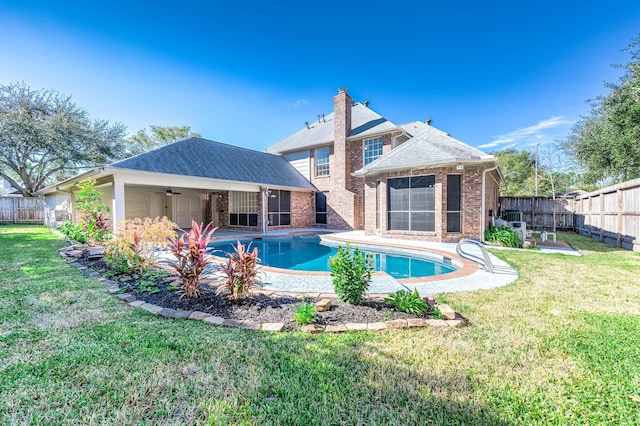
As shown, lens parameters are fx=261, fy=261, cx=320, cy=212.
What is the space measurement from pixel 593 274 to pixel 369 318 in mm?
5797

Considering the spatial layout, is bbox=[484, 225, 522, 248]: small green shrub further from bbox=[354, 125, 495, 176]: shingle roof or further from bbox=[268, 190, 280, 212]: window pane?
bbox=[268, 190, 280, 212]: window pane

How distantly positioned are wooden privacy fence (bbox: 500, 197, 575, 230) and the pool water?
12.5m

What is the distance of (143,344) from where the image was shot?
2.69 meters

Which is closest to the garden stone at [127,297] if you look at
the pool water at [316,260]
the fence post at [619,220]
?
the pool water at [316,260]

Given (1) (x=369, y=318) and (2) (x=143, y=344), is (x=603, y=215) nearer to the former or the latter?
Result: (1) (x=369, y=318)

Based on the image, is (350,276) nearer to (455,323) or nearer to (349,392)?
(455,323)

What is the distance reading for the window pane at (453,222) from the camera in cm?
1056

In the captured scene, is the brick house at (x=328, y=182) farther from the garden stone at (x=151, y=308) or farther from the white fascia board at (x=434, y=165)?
the garden stone at (x=151, y=308)

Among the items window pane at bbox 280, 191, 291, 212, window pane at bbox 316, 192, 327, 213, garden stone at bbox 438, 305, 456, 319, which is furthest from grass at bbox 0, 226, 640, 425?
window pane at bbox 316, 192, 327, 213

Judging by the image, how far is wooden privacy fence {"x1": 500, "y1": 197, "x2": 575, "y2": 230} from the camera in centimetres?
1557

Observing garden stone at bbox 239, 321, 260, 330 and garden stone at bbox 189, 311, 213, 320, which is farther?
garden stone at bbox 189, 311, 213, 320

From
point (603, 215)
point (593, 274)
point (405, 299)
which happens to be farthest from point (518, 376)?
point (603, 215)

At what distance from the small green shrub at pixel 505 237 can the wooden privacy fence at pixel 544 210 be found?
8.07 m

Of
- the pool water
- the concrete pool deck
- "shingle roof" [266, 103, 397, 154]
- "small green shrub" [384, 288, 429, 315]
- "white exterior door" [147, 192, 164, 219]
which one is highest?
"shingle roof" [266, 103, 397, 154]
